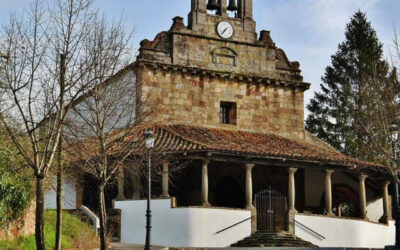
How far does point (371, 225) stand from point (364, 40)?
2200cm

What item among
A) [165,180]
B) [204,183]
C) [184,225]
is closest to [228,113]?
[204,183]

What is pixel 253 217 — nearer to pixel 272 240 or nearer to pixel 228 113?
pixel 272 240

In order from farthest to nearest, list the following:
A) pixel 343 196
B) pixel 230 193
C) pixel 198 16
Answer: pixel 343 196
pixel 198 16
pixel 230 193

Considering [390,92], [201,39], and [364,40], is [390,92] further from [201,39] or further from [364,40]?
[364,40]

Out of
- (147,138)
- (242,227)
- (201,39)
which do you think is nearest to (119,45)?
(147,138)

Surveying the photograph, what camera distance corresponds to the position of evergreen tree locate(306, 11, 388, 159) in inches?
1906

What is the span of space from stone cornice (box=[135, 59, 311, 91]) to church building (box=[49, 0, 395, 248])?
0.05 m

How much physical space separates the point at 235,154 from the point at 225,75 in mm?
6453

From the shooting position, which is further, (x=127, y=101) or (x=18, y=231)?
(x=127, y=101)

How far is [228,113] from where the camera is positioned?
1416 inches

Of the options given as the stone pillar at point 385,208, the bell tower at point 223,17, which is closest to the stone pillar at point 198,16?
the bell tower at point 223,17

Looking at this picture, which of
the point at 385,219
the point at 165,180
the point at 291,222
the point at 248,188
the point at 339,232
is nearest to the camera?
the point at 165,180

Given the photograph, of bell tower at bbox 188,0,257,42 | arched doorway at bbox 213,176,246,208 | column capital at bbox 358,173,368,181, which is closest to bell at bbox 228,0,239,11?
bell tower at bbox 188,0,257,42

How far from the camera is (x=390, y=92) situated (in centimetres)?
2866
